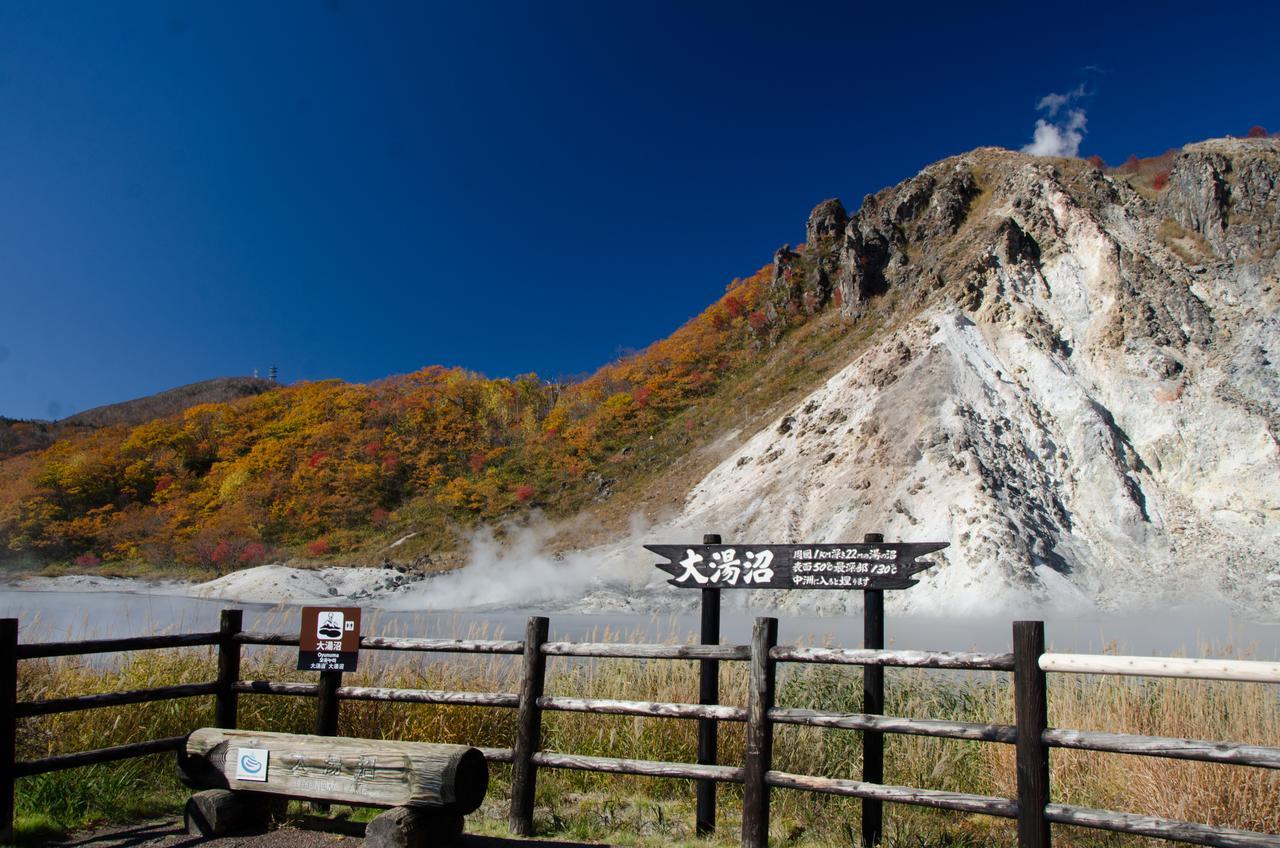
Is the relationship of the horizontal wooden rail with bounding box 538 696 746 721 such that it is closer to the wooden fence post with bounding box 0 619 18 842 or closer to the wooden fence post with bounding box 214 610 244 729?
the wooden fence post with bounding box 214 610 244 729

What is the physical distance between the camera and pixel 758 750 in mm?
4836

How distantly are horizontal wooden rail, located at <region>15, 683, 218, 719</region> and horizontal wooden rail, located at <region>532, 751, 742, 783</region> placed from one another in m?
2.78

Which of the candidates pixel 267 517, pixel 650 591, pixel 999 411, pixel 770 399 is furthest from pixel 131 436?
pixel 999 411

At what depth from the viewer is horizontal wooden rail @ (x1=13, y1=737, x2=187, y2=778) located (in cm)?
498

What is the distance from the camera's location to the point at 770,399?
38.7 meters

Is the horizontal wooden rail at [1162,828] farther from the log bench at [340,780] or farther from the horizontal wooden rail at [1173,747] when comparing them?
the log bench at [340,780]

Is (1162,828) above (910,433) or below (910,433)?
below

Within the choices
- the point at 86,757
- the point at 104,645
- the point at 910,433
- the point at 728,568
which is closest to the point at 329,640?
the point at 104,645

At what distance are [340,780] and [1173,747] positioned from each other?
168 inches

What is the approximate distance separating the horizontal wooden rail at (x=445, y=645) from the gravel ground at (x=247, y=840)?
1.17 meters

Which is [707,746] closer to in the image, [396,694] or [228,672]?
[396,694]

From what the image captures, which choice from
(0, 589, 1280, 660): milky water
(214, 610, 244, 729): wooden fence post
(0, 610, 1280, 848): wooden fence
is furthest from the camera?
(0, 589, 1280, 660): milky water

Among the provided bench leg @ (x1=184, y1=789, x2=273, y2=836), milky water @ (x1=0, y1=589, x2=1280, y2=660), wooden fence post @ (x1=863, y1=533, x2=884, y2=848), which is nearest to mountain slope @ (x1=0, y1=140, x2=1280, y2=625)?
milky water @ (x1=0, y1=589, x2=1280, y2=660)

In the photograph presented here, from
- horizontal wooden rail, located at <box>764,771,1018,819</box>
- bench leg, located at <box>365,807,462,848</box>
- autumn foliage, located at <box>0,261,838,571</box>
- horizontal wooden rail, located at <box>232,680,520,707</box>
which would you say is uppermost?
autumn foliage, located at <box>0,261,838,571</box>
